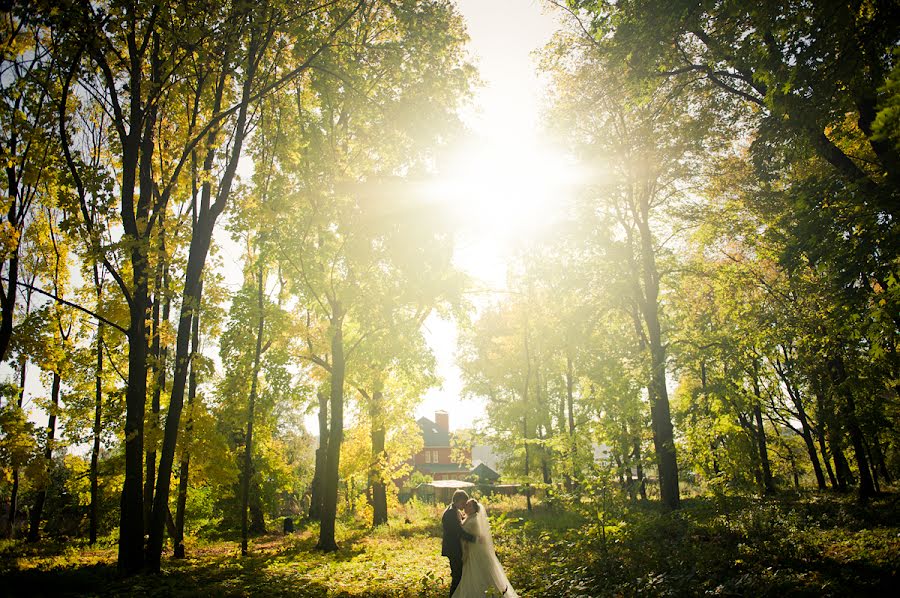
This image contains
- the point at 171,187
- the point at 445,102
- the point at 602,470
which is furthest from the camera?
the point at 445,102

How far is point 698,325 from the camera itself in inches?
659

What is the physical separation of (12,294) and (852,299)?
17328 mm

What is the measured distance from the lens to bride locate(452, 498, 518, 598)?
795 centimetres

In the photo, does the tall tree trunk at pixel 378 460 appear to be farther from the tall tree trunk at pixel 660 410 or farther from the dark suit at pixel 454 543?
the dark suit at pixel 454 543

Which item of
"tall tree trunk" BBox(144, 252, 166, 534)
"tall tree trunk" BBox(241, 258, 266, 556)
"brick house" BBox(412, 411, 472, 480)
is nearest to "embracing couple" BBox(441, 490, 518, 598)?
"tall tree trunk" BBox(144, 252, 166, 534)

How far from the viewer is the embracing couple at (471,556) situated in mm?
7996

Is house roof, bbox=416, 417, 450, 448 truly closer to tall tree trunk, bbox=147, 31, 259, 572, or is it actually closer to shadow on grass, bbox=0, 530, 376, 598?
shadow on grass, bbox=0, 530, 376, 598

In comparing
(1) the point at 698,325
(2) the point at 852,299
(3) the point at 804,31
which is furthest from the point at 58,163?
(1) the point at 698,325

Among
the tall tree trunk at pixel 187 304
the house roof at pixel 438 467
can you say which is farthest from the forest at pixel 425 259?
the house roof at pixel 438 467

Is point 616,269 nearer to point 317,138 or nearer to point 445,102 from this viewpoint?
point 445,102

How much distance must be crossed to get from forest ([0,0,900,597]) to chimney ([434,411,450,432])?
1606 inches

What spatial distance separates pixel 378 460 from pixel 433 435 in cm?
4121

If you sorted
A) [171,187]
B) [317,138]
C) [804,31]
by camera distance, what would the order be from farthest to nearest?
[317,138]
[171,187]
[804,31]

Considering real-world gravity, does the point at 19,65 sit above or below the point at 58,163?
above
